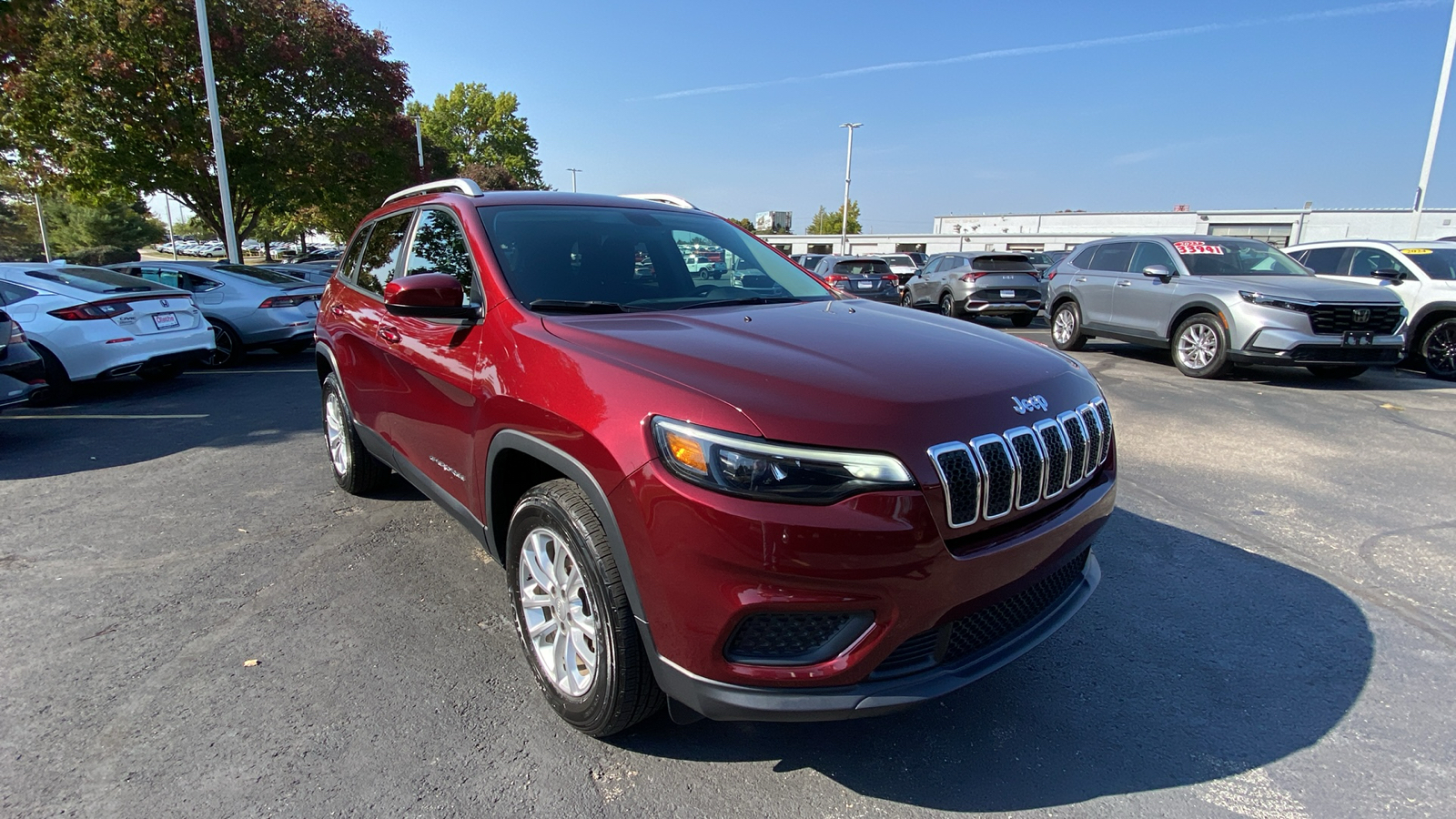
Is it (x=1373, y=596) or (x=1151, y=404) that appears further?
(x=1151, y=404)

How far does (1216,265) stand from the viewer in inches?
347

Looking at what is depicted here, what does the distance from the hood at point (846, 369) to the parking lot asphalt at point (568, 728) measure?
1078 mm

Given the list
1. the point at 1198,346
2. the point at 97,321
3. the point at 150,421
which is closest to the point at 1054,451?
the point at 150,421

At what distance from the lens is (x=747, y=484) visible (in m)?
1.70

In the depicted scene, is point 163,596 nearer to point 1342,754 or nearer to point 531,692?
point 531,692

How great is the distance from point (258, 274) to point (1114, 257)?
487 inches

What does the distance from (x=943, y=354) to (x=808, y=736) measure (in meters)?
1.30

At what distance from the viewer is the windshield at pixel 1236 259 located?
8.73 metres

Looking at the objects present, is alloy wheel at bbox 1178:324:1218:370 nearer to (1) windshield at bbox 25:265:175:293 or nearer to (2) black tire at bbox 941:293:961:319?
(2) black tire at bbox 941:293:961:319

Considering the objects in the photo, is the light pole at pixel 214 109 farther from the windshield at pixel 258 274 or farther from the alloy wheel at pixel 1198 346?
the alloy wheel at pixel 1198 346

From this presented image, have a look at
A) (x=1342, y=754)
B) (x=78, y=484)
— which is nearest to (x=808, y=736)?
(x=1342, y=754)

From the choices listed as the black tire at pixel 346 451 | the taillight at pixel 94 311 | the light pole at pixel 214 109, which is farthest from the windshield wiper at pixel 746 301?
the light pole at pixel 214 109

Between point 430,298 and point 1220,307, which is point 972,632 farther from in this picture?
point 1220,307

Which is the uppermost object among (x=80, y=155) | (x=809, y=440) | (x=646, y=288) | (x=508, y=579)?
(x=80, y=155)
